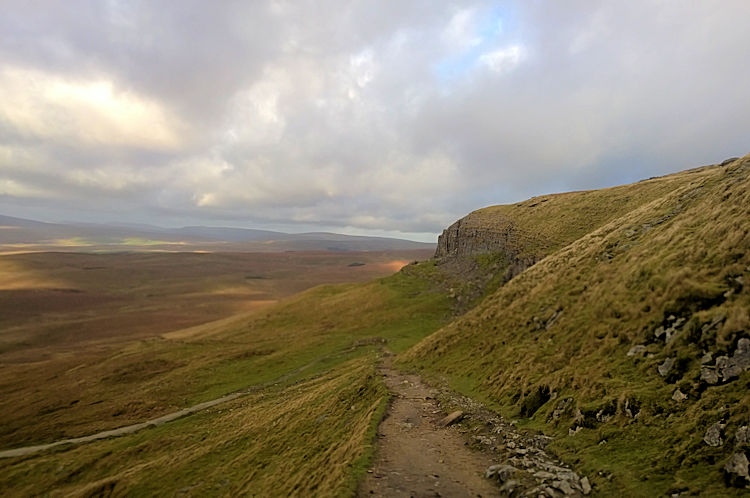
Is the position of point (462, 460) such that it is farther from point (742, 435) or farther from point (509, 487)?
point (742, 435)

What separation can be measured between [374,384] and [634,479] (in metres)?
22.6

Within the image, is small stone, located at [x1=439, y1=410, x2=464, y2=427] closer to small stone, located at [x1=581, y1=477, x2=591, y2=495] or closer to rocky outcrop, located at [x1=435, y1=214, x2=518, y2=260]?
small stone, located at [x1=581, y1=477, x2=591, y2=495]

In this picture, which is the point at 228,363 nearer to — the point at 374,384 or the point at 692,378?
the point at 374,384

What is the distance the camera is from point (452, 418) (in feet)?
73.5

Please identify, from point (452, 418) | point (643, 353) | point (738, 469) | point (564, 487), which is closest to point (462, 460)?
point (452, 418)

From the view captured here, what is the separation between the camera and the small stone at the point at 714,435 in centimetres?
1184

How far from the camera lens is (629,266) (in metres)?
26.9

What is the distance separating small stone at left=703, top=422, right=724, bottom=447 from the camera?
11.8 m

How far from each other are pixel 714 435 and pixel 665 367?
4.75 metres

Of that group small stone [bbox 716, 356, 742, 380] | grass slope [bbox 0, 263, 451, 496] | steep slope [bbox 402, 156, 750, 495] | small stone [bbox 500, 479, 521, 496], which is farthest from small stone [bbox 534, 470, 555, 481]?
small stone [bbox 716, 356, 742, 380]

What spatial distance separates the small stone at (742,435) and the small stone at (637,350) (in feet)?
23.4

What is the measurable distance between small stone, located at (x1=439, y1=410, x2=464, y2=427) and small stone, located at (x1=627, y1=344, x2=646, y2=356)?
389 inches

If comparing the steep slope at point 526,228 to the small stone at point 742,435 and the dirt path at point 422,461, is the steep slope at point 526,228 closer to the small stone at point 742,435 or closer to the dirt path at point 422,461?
the dirt path at point 422,461

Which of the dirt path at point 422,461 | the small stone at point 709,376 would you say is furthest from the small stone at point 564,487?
the small stone at point 709,376
